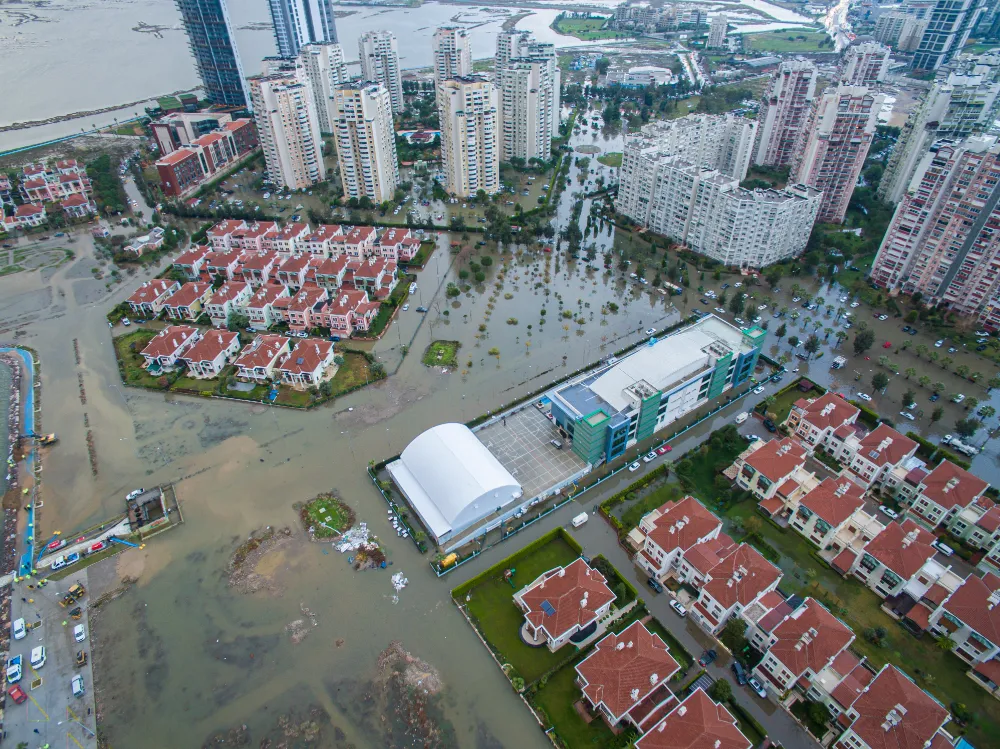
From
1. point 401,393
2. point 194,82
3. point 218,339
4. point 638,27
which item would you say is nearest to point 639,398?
point 401,393

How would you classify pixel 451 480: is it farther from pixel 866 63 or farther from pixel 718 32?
pixel 718 32

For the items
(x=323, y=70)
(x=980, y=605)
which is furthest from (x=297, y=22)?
(x=980, y=605)

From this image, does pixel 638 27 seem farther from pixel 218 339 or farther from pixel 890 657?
pixel 890 657

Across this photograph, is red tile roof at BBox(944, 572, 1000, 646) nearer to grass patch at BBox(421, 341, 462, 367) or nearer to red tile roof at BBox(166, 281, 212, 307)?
grass patch at BBox(421, 341, 462, 367)

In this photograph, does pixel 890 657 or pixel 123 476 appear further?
pixel 123 476

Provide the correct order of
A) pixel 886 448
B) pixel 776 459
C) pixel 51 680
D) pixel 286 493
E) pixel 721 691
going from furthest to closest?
pixel 286 493 → pixel 886 448 → pixel 776 459 → pixel 51 680 → pixel 721 691

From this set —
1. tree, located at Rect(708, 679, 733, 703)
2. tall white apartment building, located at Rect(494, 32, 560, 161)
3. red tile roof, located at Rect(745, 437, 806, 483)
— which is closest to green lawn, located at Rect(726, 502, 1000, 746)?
red tile roof, located at Rect(745, 437, 806, 483)
